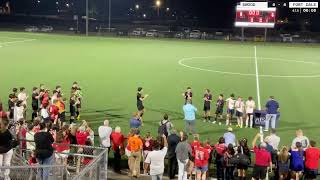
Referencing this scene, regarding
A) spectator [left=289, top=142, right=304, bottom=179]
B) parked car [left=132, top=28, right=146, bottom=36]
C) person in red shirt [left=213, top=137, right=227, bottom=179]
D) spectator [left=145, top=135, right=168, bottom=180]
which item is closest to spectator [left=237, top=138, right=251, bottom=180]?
person in red shirt [left=213, top=137, right=227, bottom=179]

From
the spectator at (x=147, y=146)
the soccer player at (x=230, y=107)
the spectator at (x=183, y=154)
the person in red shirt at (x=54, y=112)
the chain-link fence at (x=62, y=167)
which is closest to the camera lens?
the chain-link fence at (x=62, y=167)

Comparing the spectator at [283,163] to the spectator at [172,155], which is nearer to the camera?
the spectator at [283,163]

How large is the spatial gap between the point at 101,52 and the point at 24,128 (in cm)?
3727

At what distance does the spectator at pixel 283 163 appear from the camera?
14133mm

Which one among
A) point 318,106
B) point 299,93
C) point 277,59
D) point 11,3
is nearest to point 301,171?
point 318,106

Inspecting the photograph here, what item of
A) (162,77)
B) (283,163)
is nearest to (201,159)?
(283,163)

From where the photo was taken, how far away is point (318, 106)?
2753 cm

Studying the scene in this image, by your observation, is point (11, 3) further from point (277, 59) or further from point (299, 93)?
point (299, 93)

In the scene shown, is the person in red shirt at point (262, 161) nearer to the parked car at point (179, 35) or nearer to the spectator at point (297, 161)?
the spectator at point (297, 161)

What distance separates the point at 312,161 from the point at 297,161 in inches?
18.4

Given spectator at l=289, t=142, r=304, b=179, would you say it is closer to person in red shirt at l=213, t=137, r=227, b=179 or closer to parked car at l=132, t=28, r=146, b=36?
Result: person in red shirt at l=213, t=137, r=227, b=179

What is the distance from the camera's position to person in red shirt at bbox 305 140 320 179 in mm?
14461

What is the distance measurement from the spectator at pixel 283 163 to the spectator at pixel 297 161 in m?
0.27

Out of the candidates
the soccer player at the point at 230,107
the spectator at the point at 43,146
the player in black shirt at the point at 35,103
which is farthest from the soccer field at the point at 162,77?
the spectator at the point at 43,146
